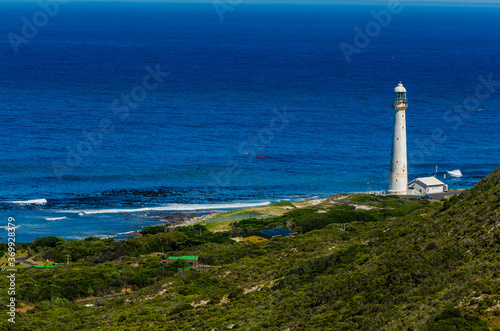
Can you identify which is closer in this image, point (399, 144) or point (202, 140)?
point (399, 144)

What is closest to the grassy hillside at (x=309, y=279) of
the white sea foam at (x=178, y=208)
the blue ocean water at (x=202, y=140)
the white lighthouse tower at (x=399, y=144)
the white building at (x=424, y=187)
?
the white lighthouse tower at (x=399, y=144)

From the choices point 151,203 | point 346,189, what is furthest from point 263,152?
point 151,203

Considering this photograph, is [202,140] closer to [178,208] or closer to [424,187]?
[178,208]

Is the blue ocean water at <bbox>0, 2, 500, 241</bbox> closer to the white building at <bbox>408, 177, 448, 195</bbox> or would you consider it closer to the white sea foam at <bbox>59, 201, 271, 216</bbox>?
the white sea foam at <bbox>59, 201, 271, 216</bbox>

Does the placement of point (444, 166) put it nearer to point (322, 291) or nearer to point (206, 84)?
point (322, 291)

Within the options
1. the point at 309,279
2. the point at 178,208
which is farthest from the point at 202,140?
the point at 309,279

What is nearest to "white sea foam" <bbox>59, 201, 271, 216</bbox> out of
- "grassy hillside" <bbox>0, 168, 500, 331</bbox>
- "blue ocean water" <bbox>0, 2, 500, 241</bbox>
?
"blue ocean water" <bbox>0, 2, 500, 241</bbox>
